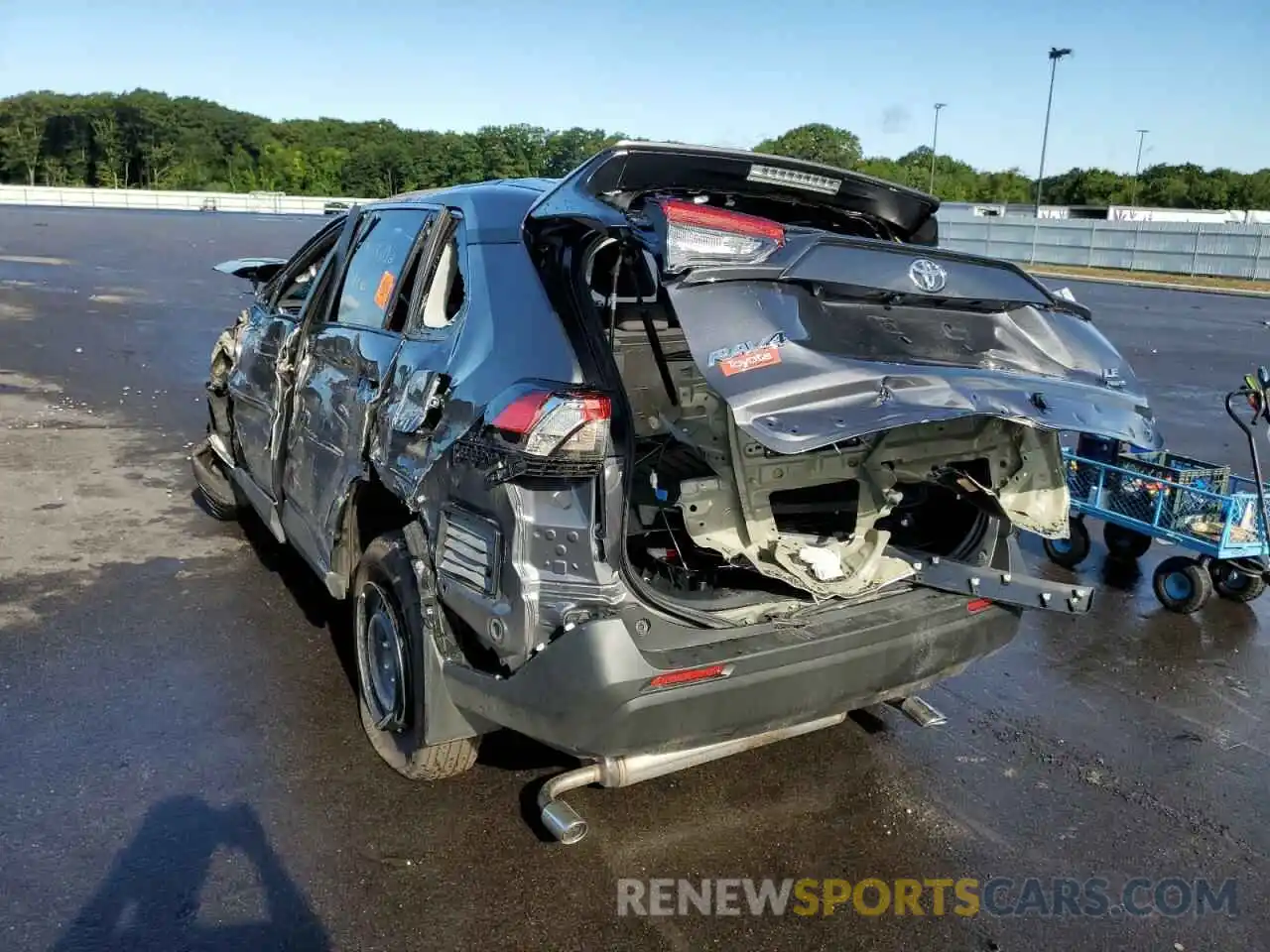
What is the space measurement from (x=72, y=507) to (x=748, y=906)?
5.43 metres

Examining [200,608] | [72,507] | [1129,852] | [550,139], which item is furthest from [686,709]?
[550,139]

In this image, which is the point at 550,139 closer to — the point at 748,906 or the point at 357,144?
the point at 357,144

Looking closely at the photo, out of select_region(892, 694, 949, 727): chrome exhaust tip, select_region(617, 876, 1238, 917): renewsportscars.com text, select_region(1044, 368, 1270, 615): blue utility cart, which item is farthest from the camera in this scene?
select_region(1044, 368, 1270, 615): blue utility cart

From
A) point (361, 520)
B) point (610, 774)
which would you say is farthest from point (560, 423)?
point (361, 520)

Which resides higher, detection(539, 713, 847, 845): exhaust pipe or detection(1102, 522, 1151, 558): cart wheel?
detection(1102, 522, 1151, 558): cart wheel

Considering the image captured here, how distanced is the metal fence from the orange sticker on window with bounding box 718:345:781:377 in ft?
101

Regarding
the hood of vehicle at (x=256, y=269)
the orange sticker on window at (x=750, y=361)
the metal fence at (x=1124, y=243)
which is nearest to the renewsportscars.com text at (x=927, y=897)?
the orange sticker on window at (x=750, y=361)

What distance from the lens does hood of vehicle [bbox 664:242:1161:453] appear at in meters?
2.59

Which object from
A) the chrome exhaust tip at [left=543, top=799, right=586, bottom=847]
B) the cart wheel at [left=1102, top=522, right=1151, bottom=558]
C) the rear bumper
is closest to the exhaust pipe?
the chrome exhaust tip at [left=543, top=799, right=586, bottom=847]

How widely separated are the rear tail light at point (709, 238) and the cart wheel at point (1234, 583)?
440cm

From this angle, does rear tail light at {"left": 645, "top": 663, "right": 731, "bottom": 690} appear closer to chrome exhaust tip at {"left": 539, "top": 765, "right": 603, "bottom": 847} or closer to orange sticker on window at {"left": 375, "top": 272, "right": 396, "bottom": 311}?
chrome exhaust tip at {"left": 539, "top": 765, "right": 603, "bottom": 847}

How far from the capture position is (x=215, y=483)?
20.6 ft

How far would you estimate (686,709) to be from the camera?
2.87 meters

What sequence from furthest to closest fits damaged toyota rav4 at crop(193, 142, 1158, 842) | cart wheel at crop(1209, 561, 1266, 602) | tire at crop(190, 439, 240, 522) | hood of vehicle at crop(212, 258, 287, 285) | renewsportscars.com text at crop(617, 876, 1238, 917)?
tire at crop(190, 439, 240, 522) → hood of vehicle at crop(212, 258, 287, 285) → cart wheel at crop(1209, 561, 1266, 602) → renewsportscars.com text at crop(617, 876, 1238, 917) → damaged toyota rav4 at crop(193, 142, 1158, 842)
